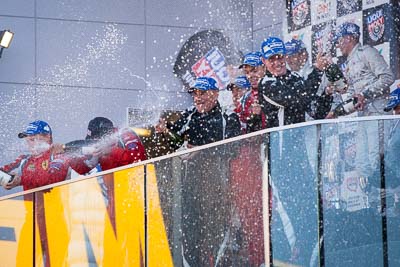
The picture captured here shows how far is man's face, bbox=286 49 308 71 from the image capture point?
11.8 ft

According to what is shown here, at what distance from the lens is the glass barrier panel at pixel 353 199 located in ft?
5.30

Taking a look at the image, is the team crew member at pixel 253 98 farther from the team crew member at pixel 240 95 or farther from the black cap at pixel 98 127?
the black cap at pixel 98 127

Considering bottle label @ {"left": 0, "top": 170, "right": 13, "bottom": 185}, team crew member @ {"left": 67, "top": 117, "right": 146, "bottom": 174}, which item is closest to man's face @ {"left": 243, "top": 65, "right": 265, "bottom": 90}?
team crew member @ {"left": 67, "top": 117, "right": 146, "bottom": 174}

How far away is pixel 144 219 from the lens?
7.09 feet

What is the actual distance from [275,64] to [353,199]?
184 cm

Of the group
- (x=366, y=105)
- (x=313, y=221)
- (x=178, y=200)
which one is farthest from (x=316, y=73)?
(x=313, y=221)

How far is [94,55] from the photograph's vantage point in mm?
5160

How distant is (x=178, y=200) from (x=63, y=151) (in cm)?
265

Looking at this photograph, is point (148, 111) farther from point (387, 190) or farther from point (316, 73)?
point (387, 190)

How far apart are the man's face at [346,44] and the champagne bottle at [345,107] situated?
241mm

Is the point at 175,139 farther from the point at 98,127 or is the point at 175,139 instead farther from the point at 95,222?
the point at 95,222

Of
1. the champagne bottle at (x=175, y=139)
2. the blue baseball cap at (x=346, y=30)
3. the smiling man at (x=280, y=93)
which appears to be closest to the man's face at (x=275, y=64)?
the smiling man at (x=280, y=93)

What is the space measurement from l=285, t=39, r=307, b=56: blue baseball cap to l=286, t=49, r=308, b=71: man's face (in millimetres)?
24

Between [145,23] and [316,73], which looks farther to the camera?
[145,23]
